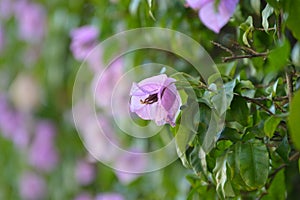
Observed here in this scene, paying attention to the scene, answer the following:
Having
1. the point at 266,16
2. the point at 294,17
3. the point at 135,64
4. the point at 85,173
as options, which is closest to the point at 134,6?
the point at 135,64

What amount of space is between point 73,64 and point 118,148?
348 mm

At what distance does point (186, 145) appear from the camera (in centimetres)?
57

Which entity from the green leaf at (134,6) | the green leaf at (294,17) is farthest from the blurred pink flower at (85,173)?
the green leaf at (294,17)

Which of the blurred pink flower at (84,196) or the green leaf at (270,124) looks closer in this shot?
the green leaf at (270,124)

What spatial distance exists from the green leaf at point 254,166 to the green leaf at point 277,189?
4.0 inches

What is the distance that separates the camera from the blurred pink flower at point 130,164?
1.09 metres

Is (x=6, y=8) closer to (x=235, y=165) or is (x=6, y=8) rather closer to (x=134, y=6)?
(x=134, y=6)

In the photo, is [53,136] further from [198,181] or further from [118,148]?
[198,181]

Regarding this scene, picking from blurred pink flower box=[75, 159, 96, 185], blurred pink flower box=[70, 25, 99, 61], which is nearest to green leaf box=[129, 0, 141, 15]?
blurred pink flower box=[70, 25, 99, 61]

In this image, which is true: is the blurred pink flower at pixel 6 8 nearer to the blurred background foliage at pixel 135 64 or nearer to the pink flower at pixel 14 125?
the blurred background foliage at pixel 135 64

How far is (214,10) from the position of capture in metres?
0.65

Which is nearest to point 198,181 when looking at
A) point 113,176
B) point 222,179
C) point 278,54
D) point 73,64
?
point 222,179

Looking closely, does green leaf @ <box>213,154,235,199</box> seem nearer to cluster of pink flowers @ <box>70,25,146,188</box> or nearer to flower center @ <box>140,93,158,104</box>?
flower center @ <box>140,93,158,104</box>

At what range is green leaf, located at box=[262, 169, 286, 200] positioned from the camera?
632 millimetres
